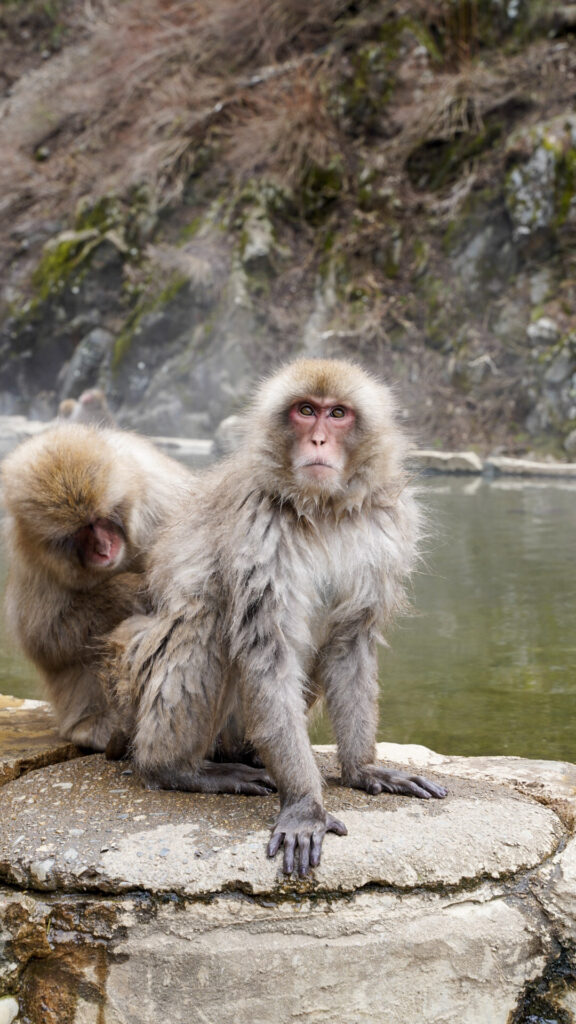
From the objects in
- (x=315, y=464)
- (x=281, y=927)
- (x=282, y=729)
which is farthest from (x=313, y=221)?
(x=281, y=927)

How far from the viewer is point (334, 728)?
2.59 metres

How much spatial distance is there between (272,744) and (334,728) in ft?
1.26

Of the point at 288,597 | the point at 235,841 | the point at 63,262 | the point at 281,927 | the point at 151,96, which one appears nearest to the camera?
the point at 281,927

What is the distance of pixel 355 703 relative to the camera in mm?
2564

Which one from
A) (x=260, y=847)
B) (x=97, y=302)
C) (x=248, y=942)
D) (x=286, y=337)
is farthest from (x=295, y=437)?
(x=97, y=302)

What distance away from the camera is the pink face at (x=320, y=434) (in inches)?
94.4

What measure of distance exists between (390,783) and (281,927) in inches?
23.1

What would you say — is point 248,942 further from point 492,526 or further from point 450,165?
point 450,165

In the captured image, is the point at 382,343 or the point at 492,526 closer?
the point at 492,526

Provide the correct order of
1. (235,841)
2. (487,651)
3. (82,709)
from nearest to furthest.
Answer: (235,841)
(82,709)
(487,651)


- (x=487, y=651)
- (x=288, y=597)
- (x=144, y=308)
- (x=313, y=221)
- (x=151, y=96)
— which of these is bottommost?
(x=487, y=651)

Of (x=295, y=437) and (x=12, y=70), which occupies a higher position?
(x=12, y=70)

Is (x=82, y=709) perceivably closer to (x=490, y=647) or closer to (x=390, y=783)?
(x=390, y=783)

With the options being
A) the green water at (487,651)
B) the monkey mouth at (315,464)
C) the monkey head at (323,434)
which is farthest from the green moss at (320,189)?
the monkey mouth at (315,464)
